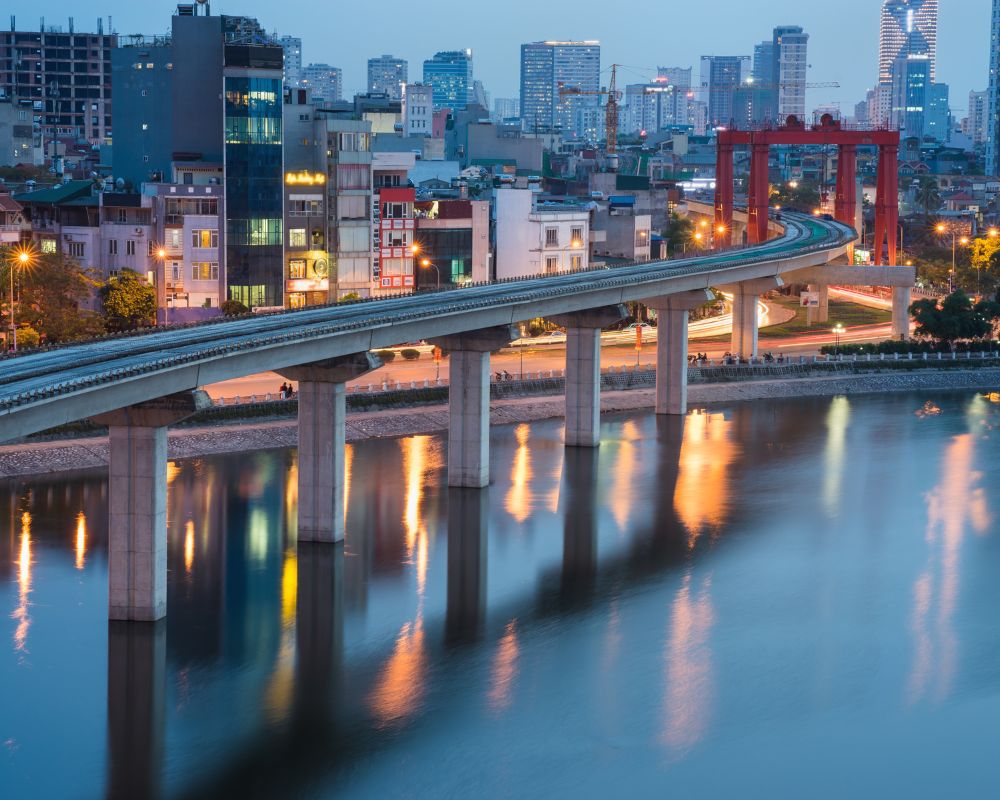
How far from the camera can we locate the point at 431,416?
68.1 m

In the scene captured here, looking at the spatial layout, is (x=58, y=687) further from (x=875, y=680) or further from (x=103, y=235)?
(x=103, y=235)

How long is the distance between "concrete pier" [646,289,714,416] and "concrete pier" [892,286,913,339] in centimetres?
2087

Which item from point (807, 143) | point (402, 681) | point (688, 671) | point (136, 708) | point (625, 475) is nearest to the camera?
point (136, 708)

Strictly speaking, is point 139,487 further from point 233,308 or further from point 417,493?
point 233,308

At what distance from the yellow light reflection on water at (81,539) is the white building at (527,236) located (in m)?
46.1

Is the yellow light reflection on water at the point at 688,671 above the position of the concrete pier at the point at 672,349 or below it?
below

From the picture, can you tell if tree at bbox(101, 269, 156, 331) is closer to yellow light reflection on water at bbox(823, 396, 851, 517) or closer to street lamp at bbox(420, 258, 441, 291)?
street lamp at bbox(420, 258, 441, 291)

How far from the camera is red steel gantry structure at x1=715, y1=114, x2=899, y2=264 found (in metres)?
106

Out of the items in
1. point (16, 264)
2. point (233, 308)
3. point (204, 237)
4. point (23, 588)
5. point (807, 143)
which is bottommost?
point (23, 588)

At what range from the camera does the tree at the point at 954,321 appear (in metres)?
86.6

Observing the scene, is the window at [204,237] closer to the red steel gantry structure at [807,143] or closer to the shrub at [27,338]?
the shrub at [27,338]

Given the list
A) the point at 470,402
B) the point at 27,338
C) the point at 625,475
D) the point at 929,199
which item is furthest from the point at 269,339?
the point at 929,199

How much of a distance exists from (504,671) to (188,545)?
13.4 metres

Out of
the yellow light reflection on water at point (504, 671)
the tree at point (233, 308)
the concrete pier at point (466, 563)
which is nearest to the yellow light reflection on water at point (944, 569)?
the yellow light reflection on water at point (504, 671)
